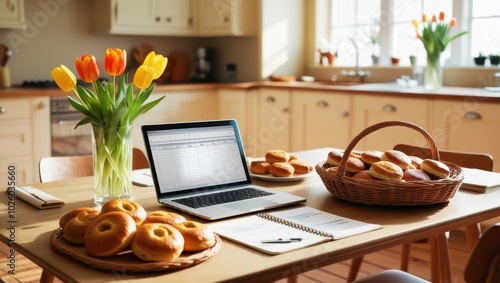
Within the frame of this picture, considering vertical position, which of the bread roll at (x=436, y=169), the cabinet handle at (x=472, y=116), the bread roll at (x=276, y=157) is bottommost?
the bread roll at (x=276, y=157)

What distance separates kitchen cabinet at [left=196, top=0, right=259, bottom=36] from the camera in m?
4.96

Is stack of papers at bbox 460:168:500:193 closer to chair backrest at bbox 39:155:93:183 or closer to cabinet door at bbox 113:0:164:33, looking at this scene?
chair backrest at bbox 39:155:93:183

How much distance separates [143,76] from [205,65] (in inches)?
154

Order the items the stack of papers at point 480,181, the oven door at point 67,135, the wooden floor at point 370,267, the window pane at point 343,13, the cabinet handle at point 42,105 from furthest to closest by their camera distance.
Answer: the window pane at point 343,13
the oven door at point 67,135
the cabinet handle at point 42,105
the wooden floor at point 370,267
the stack of papers at point 480,181

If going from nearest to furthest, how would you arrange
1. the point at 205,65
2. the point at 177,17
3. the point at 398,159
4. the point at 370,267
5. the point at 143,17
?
the point at 398,159, the point at 370,267, the point at 143,17, the point at 177,17, the point at 205,65

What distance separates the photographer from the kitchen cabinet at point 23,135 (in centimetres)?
393

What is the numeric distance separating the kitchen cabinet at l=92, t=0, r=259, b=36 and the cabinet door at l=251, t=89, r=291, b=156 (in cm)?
66

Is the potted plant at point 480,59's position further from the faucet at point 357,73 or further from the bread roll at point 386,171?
the bread roll at point 386,171

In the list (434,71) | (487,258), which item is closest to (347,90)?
(434,71)

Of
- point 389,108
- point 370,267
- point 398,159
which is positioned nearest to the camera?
point 398,159

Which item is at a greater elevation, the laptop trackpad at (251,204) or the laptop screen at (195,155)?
the laptop screen at (195,155)

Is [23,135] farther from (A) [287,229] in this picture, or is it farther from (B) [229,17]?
(A) [287,229]

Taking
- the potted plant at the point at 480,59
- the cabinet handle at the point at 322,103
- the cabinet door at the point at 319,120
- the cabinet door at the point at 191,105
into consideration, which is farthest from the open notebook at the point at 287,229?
the cabinet door at the point at 191,105

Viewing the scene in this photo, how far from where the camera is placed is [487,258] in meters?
1.19
